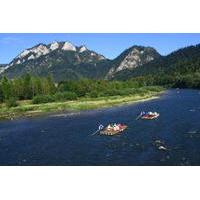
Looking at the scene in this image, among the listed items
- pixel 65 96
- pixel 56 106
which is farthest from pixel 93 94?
pixel 56 106

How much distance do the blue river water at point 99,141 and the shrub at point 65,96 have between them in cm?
1814

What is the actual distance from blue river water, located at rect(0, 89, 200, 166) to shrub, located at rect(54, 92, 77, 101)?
1814cm

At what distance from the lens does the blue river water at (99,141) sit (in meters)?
35.5

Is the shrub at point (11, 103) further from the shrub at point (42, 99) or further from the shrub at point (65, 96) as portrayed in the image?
the shrub at point (65, 96)

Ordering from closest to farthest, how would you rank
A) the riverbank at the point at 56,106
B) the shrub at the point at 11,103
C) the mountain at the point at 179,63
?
the riverbank at the point at 56,106 < the shrub at the point at 11,103 < the mountain at the point at 179,63

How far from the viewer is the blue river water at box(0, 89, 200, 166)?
116 ft

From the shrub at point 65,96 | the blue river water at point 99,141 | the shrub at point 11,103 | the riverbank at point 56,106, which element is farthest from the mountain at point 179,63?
the blue river water at point 99,141

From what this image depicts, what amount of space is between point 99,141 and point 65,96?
39143mm

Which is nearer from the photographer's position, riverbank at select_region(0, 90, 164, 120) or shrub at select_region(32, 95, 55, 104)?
riverbank at select_region(0, 90, 164, 120)

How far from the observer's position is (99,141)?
42562 mm

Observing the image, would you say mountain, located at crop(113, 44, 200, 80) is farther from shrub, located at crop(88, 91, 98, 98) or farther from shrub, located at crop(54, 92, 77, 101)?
shrub, located at crop(54, 92, 77, 101)

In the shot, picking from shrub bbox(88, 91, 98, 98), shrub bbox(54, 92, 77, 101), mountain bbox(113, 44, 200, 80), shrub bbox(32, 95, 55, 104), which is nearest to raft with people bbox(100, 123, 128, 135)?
shrub bbox(32, 95, 55, 104)
